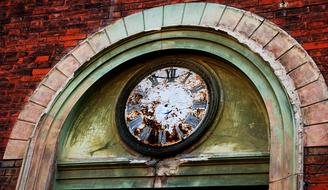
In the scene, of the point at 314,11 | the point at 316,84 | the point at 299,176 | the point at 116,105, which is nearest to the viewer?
the point at 299,176

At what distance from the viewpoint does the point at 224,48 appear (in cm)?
538

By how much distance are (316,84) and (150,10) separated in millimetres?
1909

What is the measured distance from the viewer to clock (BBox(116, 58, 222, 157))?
529 cm

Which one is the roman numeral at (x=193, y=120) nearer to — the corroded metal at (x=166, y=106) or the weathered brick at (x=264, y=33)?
the corroded metal at (x=166, y=106)

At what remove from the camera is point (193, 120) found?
5320 millimetres

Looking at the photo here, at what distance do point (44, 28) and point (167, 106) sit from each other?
1.73 metres

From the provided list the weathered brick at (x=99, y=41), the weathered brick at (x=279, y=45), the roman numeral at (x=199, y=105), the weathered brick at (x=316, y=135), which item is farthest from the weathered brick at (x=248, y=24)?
the weathered brick at (x=99, y=41)

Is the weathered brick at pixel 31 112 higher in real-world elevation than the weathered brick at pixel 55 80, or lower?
lower

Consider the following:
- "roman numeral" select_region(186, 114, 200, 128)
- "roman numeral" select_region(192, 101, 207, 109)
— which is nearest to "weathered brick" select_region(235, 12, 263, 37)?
"roman numeral" select_region(192, 101, 207, 109)

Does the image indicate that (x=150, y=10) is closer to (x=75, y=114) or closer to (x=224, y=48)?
(x=224, y=48)

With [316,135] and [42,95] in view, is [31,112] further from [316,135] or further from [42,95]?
[316,135]

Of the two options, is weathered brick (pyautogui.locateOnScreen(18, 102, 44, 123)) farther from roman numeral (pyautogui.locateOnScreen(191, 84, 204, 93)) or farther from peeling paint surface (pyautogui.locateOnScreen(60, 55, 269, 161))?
roman numeral (pyautogui.locateOnScreen(191, 84, 204, 93))

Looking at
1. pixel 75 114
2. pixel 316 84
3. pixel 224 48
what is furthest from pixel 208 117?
pixel 75 114

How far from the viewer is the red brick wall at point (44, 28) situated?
5.29 m
